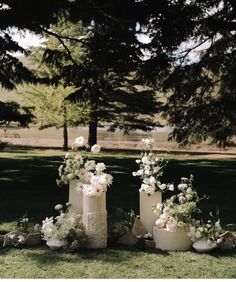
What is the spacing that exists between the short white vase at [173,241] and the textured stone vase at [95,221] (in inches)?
27.1

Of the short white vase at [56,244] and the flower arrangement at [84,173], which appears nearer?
the short white vase at [56,244]

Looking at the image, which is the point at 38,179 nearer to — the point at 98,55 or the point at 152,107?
the point at 98,55

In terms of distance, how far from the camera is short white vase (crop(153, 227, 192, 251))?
6098 mm

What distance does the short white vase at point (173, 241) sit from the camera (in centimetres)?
610

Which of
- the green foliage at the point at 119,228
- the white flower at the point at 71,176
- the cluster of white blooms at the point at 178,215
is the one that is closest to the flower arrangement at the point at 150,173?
the cluster of white blooms at the point at 178,215

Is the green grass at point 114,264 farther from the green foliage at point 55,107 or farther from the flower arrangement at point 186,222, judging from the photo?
the green foliage at point 55,107

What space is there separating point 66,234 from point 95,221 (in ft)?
1.33

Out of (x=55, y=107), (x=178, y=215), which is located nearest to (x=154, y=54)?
(x=178, y=215)

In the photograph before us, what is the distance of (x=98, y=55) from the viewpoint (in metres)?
15.3

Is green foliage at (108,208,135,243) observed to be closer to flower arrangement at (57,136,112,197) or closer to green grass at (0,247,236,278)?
green grass at (0,247,236,278)

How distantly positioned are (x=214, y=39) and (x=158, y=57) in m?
2.96

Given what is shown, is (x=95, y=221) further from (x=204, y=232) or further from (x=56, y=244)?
(x=204, y=232)

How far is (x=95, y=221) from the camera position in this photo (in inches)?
244

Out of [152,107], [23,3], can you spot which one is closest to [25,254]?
[23,3]
